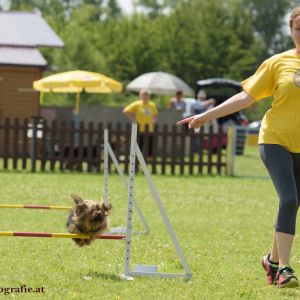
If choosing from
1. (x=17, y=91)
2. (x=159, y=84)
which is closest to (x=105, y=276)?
(x=17, y=91)

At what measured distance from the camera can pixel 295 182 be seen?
642 cm

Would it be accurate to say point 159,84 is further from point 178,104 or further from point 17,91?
point 178,104

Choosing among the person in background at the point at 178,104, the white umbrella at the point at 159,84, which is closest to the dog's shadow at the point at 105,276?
the person in background at the point at 178,104

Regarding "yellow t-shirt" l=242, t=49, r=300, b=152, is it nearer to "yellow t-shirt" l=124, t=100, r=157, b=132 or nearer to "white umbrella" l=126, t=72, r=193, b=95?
"yellow t-shirt" l=124, t=100, r=157, b=132

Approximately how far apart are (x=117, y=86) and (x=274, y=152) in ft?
57.7

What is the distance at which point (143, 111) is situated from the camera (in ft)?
61.9

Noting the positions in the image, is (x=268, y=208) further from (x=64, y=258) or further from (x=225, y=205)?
(x=64, y=258)

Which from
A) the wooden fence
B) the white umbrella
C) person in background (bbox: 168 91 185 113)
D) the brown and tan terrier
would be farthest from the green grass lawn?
the white umbrella

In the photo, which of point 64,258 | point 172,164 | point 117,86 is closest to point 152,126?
point 172,164

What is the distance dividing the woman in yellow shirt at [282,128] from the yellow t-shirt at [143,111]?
1223cm

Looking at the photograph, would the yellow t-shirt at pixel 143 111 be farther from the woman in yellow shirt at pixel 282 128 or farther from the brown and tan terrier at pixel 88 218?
the woman in yellow shirt at pixel 282 128

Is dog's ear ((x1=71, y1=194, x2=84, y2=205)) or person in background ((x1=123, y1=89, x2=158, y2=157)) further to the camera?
person in background ((x1=123, y1=89, x2=158, y2=157))

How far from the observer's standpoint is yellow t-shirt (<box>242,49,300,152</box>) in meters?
6.32

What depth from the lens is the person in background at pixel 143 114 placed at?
18641 mm
